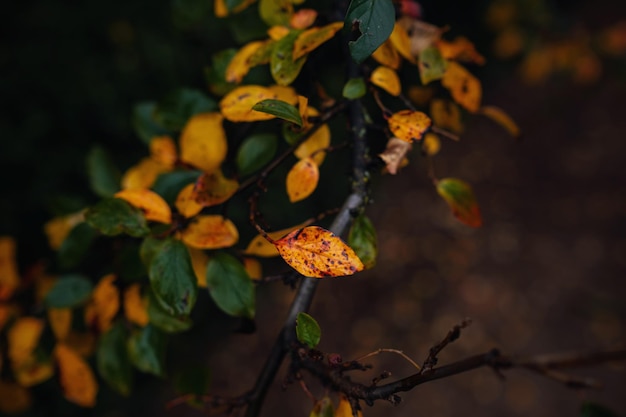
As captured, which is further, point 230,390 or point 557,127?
point 557,127

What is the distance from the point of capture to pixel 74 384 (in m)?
0.88

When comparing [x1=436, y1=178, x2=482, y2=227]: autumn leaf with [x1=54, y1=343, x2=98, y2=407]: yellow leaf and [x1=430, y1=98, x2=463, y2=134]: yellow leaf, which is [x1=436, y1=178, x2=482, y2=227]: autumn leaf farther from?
[x1=54, y1=343, x2=98, y2=407]: yellow leaf

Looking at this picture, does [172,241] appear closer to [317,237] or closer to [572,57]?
[317,237]

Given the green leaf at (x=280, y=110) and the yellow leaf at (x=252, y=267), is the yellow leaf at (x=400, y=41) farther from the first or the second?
the yellow leaf at (x=252, y=267)

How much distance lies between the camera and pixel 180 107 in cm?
86

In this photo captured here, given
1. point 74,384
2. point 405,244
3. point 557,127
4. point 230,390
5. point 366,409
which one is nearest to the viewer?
point 74,384

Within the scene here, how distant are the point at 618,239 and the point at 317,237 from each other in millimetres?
2930

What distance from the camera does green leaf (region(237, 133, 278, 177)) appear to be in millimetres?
780

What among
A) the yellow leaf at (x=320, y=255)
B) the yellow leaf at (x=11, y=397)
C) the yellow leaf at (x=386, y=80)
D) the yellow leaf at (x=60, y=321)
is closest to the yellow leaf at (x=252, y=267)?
the yellow leaf at (x=320, y=255)

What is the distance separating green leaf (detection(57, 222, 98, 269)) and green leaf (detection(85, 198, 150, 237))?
24cm

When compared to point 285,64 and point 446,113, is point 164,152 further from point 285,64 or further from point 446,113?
point 446,113

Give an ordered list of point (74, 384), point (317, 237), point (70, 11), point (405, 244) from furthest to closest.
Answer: point (405, 244) → point (70, 11) → point (74, 384) → point (317, 237)

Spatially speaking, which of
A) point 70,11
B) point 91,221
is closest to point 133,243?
point 91,221

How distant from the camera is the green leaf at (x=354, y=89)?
0.65 metres
